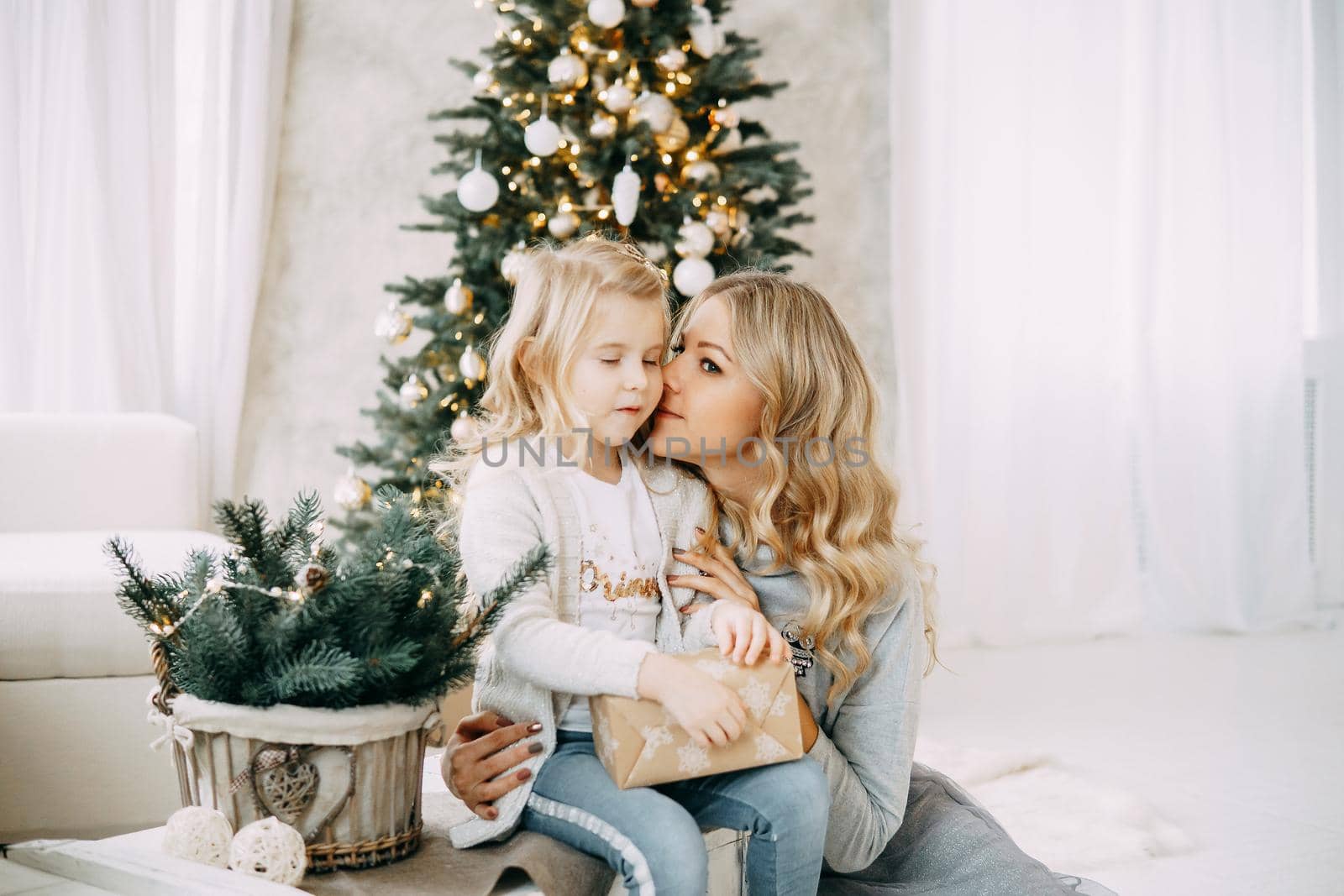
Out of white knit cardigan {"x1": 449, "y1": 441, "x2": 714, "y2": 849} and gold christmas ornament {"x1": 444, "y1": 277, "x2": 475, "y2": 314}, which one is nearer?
white knit cardigan {"x1": 449, "y1": 441, "x2": 714, "y2": 849}

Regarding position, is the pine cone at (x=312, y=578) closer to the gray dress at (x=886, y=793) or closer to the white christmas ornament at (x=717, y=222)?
the gray dress at (x=886, y=793)

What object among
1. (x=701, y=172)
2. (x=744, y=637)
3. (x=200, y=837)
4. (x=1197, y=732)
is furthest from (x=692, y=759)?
(x=1197, y=732)

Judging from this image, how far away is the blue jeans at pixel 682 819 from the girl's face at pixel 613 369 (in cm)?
42

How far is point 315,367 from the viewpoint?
3828 millimetres

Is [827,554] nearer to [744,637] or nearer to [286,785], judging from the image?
[744,637]

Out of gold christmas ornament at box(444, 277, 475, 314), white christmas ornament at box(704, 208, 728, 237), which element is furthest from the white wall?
white christmas ornament at box(704, 208, 728, 237)

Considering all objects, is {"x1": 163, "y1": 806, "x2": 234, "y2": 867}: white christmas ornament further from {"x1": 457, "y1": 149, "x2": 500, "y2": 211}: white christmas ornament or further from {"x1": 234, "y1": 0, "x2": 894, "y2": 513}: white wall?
{"x1": 234, "y1": 0, "x2": 894, "y2": 513}: white wall

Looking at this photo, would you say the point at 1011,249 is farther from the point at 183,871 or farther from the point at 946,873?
the point at 183,871

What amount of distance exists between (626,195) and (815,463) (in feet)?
4.11

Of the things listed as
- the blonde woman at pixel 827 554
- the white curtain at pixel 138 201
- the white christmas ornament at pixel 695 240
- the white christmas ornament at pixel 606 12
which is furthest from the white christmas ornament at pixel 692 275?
the white curtain at pixel 138 201

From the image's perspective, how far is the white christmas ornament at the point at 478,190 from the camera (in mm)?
2689

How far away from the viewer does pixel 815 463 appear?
5.40ft

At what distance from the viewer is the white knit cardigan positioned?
125 cm

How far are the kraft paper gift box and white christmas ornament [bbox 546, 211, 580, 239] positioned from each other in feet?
5.46
